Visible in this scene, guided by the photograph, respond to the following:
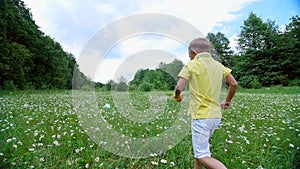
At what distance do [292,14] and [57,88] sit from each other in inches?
100

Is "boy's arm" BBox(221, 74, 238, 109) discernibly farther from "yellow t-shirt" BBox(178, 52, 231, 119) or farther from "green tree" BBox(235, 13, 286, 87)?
"green tree" BBox(235, 13, 286, 87)

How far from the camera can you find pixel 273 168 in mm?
1944

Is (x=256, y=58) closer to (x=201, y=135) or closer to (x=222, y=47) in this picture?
(x=222, y=47)

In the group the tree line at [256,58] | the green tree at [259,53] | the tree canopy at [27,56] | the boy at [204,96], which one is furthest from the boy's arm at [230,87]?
the tree canopy at [27,56]

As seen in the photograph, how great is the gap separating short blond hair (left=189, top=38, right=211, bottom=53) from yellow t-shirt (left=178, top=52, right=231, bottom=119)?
54mm

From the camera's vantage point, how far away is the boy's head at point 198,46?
1.72 m

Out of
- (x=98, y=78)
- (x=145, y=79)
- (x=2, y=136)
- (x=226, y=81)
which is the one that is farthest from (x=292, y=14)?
(x=2, y=136)

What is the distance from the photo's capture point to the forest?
7.27 ft

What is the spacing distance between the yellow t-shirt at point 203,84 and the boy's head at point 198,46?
0.18ft

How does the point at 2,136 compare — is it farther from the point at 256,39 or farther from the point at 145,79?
the point at 256,39

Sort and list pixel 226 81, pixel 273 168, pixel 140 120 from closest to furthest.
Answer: pixel 226 81
pixel 273 168
pixel 140 120

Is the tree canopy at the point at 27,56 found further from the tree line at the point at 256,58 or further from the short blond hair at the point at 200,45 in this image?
the short blond hair at the point at 200,45

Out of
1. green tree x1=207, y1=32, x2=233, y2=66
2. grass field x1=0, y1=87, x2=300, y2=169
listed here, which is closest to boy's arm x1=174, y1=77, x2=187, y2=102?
grass field x1=0, y1=87, x2=300, y2=169

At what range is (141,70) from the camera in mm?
2238
